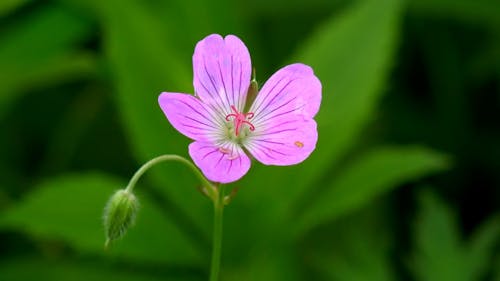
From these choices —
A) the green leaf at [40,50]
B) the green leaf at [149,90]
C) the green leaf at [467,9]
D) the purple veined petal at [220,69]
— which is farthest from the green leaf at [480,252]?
the green leaf at [40,50]

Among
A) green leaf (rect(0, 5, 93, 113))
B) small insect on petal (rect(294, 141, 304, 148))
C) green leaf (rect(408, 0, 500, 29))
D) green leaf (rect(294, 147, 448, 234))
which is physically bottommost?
small insect on petal (rect(294, 141, 304, 148))

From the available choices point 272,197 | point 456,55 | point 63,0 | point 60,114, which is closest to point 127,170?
point 60,114

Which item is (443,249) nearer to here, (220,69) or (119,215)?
(220,69)

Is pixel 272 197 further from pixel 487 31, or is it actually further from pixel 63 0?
pixel 487 31

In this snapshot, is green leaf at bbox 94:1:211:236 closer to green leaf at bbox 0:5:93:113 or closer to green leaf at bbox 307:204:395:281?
green leaf at bbox 0:5:93:113

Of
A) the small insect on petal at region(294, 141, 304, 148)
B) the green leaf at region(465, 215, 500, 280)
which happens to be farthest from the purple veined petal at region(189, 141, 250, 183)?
the green leaf at region(465, 215, 500, 280)

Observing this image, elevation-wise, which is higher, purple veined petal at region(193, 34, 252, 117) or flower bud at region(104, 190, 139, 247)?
purple veined petal at region(193, 34, 252, 117)
